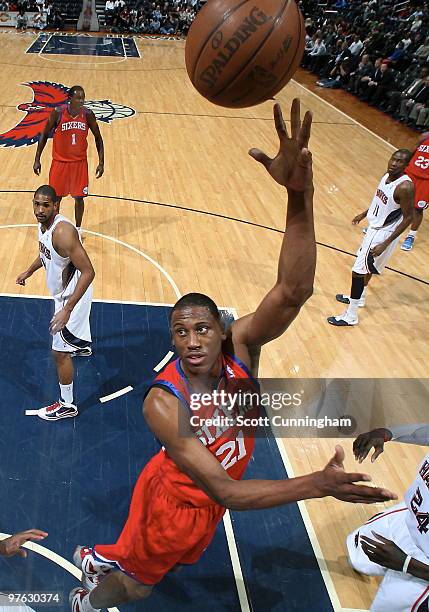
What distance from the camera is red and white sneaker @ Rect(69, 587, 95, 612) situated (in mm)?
2975

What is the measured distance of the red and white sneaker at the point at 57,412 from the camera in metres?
4.41

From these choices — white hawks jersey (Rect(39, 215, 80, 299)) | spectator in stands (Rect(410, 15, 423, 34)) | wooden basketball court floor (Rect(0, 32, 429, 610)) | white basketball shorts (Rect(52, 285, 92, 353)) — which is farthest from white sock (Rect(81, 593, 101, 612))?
spectator in stands (Rect(410, 15, 423, 34))

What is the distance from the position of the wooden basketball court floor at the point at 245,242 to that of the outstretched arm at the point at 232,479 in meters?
1.97

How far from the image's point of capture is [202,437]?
7.77 feet

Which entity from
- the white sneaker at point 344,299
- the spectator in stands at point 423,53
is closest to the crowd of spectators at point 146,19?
the spectator in stands at point 423,53

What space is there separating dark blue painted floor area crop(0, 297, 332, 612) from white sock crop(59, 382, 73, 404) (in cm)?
16

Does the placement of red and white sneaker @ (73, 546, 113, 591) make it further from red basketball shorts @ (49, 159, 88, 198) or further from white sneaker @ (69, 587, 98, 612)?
red basketball shorts @ (49, 159, 88, 198)

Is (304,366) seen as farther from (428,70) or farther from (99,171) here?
(428,70)

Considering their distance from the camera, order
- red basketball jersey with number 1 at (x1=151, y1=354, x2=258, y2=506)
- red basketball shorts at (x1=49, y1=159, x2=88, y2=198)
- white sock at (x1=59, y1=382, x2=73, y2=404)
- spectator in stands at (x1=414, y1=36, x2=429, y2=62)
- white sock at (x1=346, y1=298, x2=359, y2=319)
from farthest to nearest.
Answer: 1. spectator in stands at (x1=414, y1=36, x2=429, y2=62)
2. red basketball shorts at (x1=49, y1=159, x2=88, y2=198)
3. white sock at (x1=346, y1=298, x2=359, y2=319)
4. white sock at (x1=59, y1=382, x2=73, y2=404)
5. red basketball jersey with number 1 at (x1=151, y1=354, x2=258, y2=506)

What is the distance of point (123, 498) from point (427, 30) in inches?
707

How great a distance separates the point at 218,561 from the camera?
3.55 metres

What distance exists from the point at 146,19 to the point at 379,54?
39.2ft

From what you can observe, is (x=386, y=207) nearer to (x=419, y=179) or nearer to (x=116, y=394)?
(x=419, y=179)

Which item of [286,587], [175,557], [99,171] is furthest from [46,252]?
[99,171]
